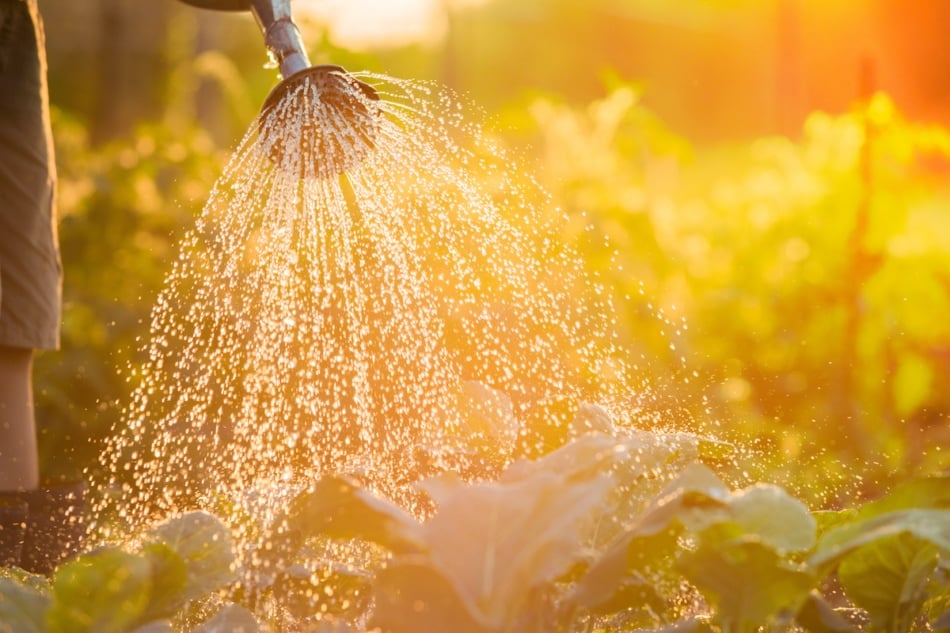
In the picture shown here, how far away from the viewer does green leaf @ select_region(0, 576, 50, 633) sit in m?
1.06

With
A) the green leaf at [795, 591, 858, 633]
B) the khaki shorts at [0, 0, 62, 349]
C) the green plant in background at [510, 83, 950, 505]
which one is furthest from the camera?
the green plant in background at [510, 83, 950, 505]

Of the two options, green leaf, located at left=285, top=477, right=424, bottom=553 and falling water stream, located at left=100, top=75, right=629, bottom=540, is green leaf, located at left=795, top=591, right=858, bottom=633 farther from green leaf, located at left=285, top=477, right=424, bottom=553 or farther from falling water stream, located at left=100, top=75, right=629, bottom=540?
falling water stream, located at left=100, top=75, right=629, bottom=540

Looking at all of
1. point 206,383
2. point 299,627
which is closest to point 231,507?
Answer: point 299,627

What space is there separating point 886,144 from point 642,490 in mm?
3245

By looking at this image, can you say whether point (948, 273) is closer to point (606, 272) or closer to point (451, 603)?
point (606, 272)

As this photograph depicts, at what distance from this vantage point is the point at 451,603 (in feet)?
2.93

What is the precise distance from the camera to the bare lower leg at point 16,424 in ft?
7.16

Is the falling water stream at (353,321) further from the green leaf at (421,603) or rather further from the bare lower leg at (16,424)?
the green leaf at (421,603)

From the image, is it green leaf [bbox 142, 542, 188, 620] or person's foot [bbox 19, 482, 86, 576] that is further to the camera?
person's foot [bbox 19, 482, 86, 576]

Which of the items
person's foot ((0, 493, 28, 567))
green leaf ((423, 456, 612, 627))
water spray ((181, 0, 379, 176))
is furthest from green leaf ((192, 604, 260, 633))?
person's foot ((0, 493, 28, 567))

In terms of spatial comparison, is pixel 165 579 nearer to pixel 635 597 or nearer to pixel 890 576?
pixel 635 597

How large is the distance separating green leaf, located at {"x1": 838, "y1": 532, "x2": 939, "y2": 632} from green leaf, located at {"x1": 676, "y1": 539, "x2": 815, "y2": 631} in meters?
0.10

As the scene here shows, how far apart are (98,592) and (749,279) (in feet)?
12.0

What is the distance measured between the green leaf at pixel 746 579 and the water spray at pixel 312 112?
89 centimetres
